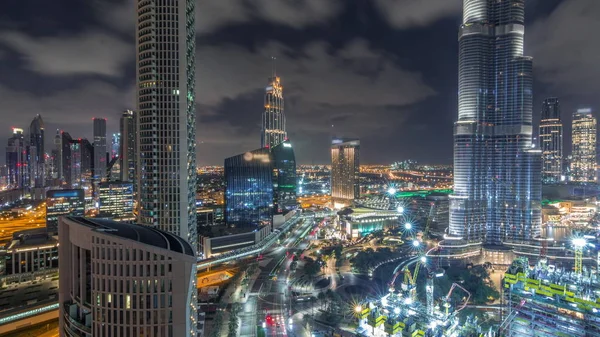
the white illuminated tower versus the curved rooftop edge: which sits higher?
the white illuminated tower

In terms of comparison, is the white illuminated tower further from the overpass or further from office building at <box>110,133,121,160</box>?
office building at <box>110,133,121,160</box>

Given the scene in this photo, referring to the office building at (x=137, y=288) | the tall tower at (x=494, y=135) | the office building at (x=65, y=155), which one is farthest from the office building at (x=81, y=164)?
the office building at (x=137, y=288)

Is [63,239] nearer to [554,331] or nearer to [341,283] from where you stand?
[341,283]

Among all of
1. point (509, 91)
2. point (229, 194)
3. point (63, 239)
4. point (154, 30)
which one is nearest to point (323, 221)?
point (229, 194)

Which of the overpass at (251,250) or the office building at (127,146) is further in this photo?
the office building at (127,146)

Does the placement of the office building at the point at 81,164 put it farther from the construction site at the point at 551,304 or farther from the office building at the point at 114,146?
the construction site at the point at 551,304

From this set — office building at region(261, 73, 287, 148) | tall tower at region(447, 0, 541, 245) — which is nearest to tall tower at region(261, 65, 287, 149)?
office building at region(261, 73, 287, 148)
